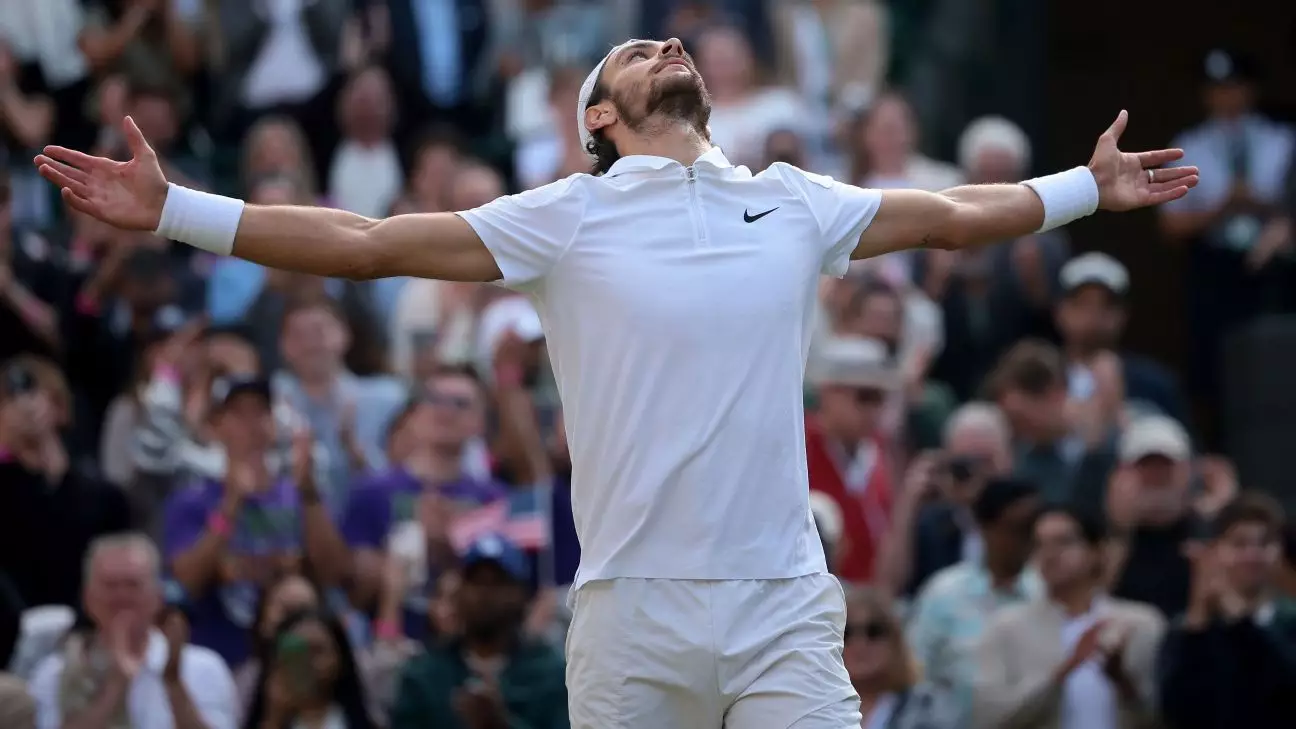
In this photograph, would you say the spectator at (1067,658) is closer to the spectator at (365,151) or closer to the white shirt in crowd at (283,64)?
the spectator at (365,151)

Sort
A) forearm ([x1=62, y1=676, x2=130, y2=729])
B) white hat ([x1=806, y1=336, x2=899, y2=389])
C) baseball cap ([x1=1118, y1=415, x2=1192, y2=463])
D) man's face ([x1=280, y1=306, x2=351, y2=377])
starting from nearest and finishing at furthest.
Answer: forearm ([x1=62, y1=676, x2=130, y2=729]), baseball cap ([x1=1118, y1=415, x2=1192, y2=463]), white hat ([x1=806, y1=336, x2=899, y2=389]), man's face ([x1=280, y1=306, x2=351, y2=377])

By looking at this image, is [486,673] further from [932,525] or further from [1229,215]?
[1229,215]

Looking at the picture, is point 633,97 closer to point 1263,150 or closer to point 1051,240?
point 1051,240

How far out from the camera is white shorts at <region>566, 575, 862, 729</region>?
520 cm

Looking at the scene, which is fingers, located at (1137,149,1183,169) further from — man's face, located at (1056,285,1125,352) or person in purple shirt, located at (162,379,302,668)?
man's face, located at (1056,285,1125,352)

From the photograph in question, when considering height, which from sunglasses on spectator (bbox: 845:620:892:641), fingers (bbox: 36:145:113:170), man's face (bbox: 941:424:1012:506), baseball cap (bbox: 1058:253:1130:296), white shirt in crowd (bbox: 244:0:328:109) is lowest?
sunglasses on spectator (bbox: 845:620:892:641)

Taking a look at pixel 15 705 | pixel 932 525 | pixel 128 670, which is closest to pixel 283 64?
pixel 932 525

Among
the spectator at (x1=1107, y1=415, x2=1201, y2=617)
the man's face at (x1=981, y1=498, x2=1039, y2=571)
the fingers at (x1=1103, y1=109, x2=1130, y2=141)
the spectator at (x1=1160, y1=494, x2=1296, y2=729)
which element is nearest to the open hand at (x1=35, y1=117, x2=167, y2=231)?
the fingers at (x1=1103, y1=109, x2=1130, y2=141)

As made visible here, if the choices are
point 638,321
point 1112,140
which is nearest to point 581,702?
point 638,321

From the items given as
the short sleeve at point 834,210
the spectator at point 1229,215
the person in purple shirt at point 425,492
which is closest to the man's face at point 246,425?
the person in purple shirt at point 425,492

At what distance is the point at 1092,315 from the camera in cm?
1151

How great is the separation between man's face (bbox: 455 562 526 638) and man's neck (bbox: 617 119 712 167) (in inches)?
139

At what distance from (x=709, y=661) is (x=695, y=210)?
3.41 feet

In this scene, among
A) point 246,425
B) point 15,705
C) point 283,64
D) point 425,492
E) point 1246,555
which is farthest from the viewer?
point 283,64
